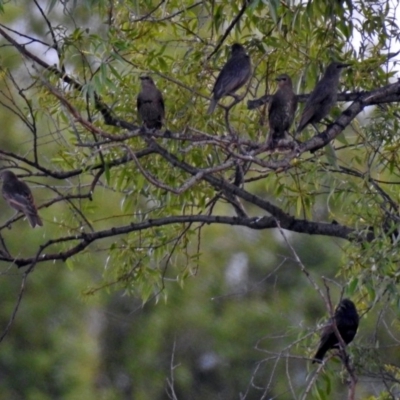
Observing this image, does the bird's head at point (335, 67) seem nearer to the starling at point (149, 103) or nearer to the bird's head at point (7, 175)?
the starling at point (149, 103)

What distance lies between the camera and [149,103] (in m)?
5.99

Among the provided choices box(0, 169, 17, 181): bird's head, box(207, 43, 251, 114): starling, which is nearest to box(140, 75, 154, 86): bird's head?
box(207, 43, 251, 114): starling

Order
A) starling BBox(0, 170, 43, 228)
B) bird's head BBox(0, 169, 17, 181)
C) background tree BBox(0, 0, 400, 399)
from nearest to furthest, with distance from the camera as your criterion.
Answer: background tree BBox(0, 0, 400, 399) → starling BBox(0, 170, 43, 228) → bird's head BBox(0, 169, 17, 181)

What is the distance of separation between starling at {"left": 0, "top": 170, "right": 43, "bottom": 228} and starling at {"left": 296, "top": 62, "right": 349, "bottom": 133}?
1.85m

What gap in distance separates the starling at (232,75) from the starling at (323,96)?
41 centimetres

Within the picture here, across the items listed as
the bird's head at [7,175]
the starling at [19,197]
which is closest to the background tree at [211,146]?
the starling at [19,197]

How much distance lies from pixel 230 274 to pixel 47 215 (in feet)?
17.1

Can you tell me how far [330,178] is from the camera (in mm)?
5570

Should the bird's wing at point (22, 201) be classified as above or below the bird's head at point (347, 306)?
above

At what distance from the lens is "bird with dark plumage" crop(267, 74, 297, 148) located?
229 inches

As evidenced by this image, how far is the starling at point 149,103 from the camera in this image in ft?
19.5

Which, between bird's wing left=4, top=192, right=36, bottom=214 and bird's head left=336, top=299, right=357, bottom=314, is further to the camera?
bird's wing left=4, top=192, right=36, bottom=214

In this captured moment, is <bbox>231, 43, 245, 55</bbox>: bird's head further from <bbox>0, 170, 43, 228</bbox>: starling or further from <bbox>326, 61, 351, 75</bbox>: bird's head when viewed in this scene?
<bbox>0, 170, 43, 228</bbox>: starling

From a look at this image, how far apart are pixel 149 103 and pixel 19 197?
55.9 inches
